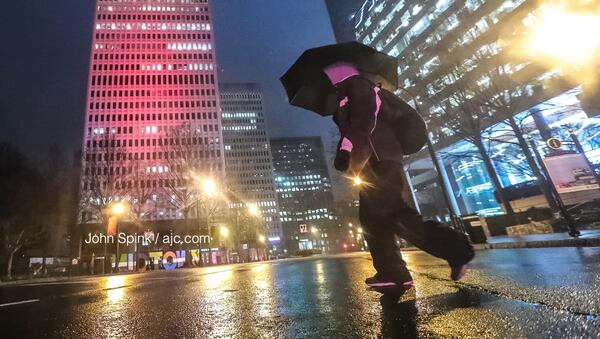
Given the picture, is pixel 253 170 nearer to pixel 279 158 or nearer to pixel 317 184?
pixel 279 158

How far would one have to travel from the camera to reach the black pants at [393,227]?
7.13ft

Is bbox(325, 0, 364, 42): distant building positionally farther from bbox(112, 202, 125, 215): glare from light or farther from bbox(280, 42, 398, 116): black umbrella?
bbox(280, 42, 398, 116): black umbrella

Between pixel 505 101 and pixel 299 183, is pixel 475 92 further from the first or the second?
pixel 299 183

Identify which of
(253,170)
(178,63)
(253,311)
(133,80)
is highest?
(178,63)

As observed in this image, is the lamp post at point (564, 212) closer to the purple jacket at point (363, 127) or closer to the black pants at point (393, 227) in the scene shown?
the black pants at point (393, 227)

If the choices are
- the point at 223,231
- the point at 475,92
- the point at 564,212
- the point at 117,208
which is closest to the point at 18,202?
the point at 117,208

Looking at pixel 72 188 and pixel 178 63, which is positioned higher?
A: pixel 178 63

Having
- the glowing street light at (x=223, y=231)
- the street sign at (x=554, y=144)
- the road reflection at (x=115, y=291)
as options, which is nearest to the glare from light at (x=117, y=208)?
the road reflection at (x=115, y=291)

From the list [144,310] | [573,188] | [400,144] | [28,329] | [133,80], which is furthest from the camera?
[133,80]

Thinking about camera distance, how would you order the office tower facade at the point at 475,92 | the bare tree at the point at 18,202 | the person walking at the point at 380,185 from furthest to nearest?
the bare tree at the point at 18,202
the office tower facade at the point at 475,92
the person walking at the point at 380,185

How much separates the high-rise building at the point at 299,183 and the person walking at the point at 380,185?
104933 mm

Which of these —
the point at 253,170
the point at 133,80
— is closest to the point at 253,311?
the point at 133,80

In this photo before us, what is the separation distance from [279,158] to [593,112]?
5256 inches

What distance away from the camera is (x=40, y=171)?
2717 centimetres
